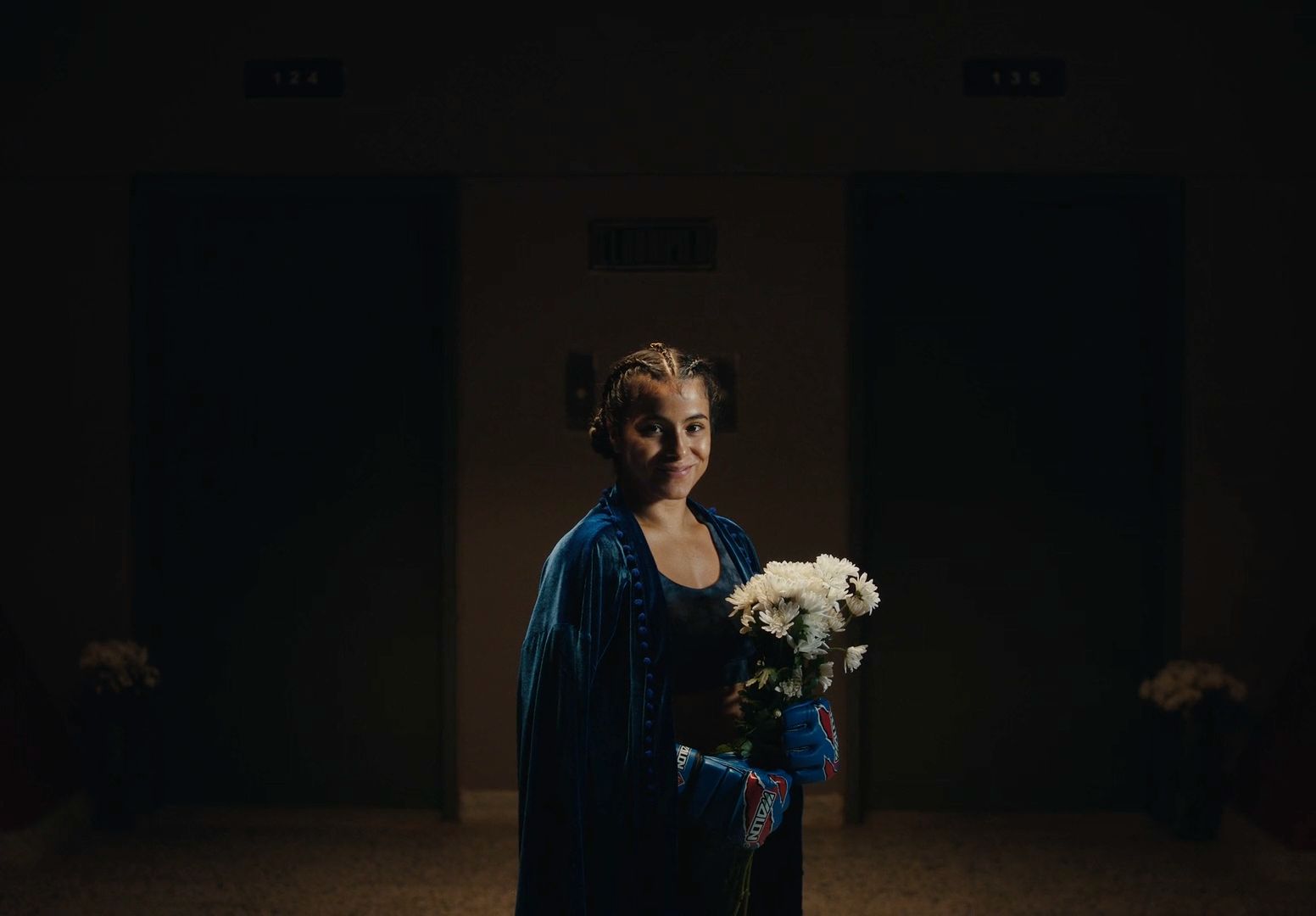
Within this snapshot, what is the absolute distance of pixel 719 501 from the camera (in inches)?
171

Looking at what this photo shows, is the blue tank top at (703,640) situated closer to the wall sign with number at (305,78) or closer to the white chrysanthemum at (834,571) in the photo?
the white chrysanthemum at (834,571)

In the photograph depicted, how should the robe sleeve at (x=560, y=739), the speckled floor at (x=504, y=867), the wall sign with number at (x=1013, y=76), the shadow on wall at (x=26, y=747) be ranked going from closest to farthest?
the robe sleeve at (x=560, y=739) < the speckled floor at (x=504, y=867) < the shadow on wall at (x=26, y=747) < the wall sign with number at (x=1013, y=76)

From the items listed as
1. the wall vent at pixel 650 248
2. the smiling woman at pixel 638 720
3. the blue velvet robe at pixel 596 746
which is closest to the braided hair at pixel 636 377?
the smiling woman at pixel 638 720

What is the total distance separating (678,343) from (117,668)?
2079 millimetres

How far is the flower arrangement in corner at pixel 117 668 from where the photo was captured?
4.16 metres

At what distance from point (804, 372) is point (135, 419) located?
2237 mm

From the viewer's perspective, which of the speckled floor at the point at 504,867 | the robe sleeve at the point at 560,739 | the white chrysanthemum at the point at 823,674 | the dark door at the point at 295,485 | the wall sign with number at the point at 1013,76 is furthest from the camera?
the dark door at the point at 295,485

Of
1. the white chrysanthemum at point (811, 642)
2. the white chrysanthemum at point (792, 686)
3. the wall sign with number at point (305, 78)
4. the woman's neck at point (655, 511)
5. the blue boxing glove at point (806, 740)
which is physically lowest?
the blue boxing glove at point (806, 740)

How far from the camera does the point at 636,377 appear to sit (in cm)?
219

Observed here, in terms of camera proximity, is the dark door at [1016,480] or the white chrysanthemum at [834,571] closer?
the white chrysanthemum at [834,571]

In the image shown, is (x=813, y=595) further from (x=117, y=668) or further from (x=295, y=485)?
(x=117, y=668)

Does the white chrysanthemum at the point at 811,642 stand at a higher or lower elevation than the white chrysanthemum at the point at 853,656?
higher

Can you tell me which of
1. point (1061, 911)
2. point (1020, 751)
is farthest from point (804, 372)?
point (1061, 911)

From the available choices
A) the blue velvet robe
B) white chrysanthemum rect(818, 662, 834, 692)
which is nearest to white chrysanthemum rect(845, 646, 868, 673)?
white chrysanthemum rect(818, 662, 834, 692)
